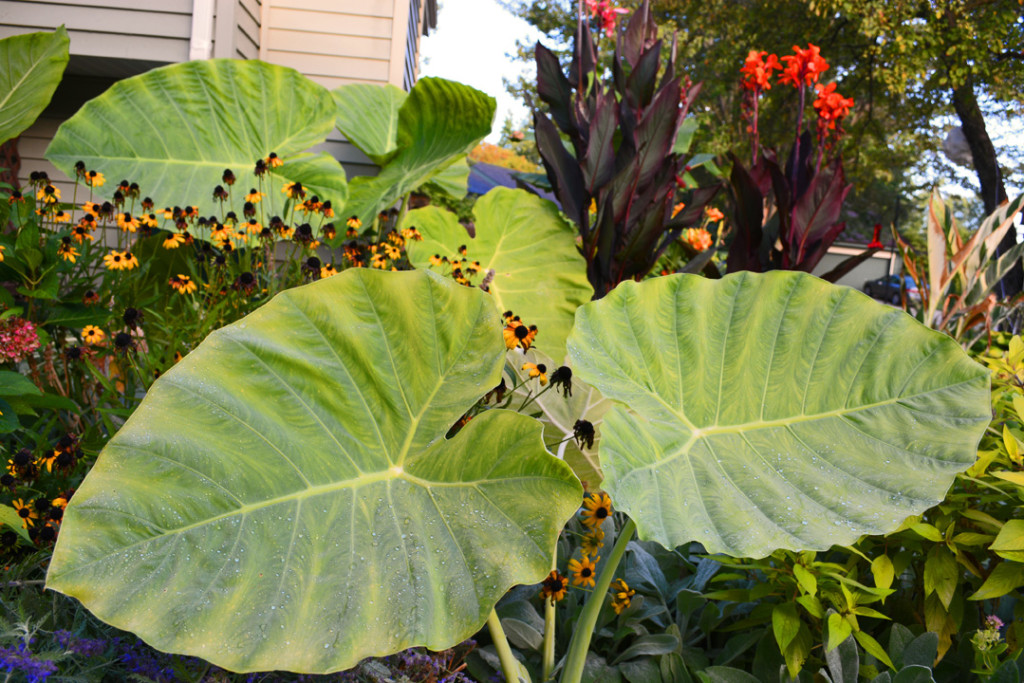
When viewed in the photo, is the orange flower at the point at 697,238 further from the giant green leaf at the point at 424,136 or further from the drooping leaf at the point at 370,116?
the drooping leaf at the point at 370,116

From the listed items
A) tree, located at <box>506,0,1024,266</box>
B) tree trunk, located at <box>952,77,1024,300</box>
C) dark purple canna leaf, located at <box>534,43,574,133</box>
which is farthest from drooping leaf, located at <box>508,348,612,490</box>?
tree trunk, located at <box>952,77,1024,300</box>

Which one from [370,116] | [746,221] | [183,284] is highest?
[370,116]

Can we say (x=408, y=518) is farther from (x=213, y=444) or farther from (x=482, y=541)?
(x=213, y=444)

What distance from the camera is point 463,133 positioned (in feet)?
9.34

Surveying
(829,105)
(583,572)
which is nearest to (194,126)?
(829,105)

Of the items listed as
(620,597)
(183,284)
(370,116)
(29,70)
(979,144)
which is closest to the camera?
(620,597)

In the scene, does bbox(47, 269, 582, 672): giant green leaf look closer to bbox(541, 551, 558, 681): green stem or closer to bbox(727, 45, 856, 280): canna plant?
bbox(541, 551, 558, 681): green stem

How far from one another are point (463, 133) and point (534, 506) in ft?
7.34

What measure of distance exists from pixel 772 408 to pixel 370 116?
2873 millimetres

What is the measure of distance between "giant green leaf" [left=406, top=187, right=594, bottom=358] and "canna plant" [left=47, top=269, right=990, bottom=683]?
1204mm

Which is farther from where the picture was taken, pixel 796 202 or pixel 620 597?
pixel 796 202

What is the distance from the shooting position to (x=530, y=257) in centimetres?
248

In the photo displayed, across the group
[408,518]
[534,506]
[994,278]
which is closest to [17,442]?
[408,518]

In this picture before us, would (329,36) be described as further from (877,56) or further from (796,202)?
(877,56)
